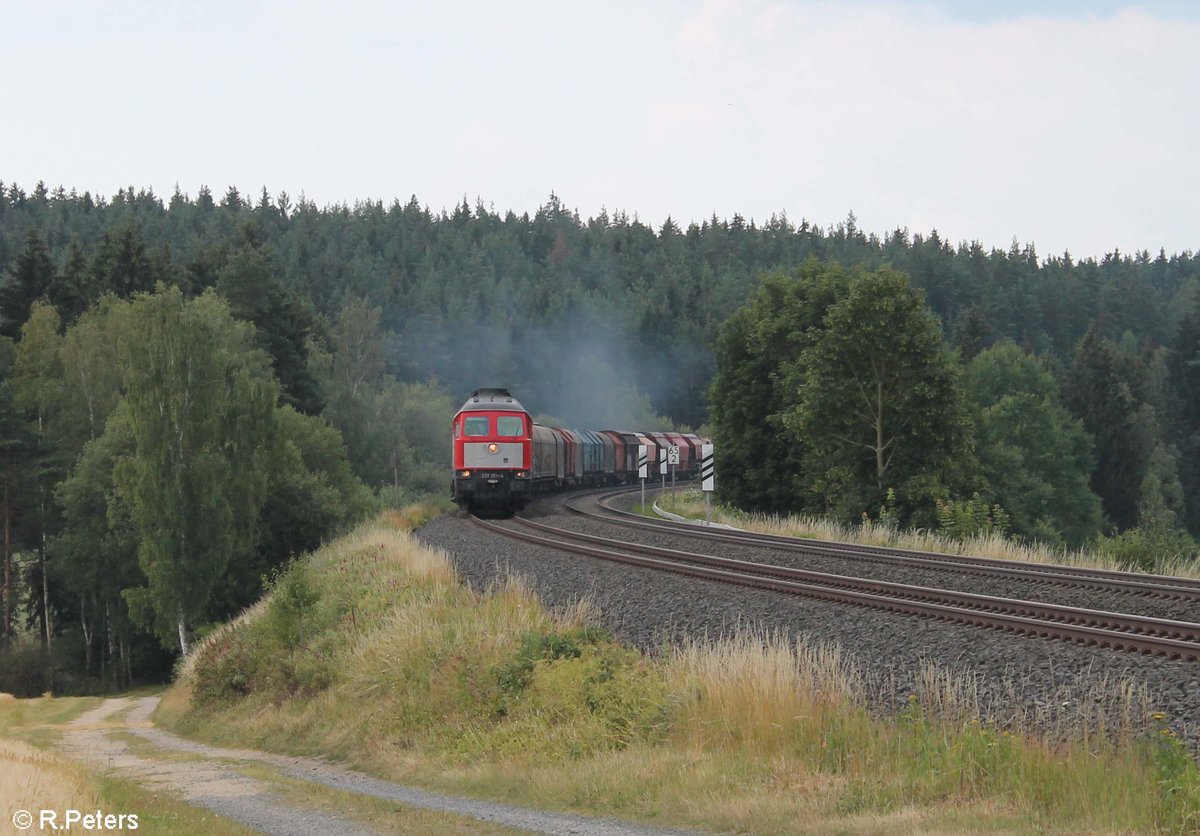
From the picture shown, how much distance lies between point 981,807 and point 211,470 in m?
46.7

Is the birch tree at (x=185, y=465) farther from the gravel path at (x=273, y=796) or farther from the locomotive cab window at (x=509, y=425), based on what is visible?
the gravel path at (x=273, y=796)

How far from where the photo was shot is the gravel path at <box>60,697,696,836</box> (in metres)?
9.59

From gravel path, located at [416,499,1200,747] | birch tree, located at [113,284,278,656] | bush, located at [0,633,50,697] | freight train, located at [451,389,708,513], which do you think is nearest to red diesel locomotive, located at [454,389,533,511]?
freight train, located at [451,389,708,513]

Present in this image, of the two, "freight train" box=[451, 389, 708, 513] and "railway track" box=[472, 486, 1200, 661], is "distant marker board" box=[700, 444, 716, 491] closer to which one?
"freight train" box=[451, 389, 708, 513]

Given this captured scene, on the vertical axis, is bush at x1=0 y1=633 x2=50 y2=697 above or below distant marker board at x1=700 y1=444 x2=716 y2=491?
below

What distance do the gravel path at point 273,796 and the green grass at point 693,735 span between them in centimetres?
33

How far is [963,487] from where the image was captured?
45.1 meters

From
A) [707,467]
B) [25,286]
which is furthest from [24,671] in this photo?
[707,467]

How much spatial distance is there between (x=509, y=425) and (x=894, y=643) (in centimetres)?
2822

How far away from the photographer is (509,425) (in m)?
41.1

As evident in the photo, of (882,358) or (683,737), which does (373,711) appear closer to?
(683,737)

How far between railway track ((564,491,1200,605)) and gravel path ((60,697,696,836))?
1041 cm

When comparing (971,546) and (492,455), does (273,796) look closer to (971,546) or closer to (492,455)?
(971,546)

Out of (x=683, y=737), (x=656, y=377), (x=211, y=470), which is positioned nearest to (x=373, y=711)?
(x=683, y=737)
